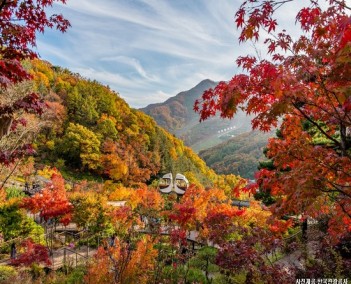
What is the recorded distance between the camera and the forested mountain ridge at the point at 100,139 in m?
34.8

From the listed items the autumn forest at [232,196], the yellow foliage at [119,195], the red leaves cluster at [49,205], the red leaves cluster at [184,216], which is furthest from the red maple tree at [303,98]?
the yellow foliage at [119,195]

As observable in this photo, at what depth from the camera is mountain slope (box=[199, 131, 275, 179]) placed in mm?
78688

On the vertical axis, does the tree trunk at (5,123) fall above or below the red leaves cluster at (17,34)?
below

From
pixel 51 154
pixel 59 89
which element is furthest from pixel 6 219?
pixel 59 89

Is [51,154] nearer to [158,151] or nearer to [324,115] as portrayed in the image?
[158,151]

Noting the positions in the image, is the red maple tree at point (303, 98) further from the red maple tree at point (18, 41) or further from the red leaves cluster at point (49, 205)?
the red leaves cluster at point (49, 205)

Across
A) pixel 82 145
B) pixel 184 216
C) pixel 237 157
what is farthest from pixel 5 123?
pixel 237 157

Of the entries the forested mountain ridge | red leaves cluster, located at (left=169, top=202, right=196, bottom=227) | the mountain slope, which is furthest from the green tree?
the mountain slope

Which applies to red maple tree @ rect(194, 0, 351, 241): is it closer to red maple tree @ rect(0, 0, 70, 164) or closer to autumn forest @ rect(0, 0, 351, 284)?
autumn forest @ rect(0, 0, 351, 284)

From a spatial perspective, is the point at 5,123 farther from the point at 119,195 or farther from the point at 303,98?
the point at 119,195

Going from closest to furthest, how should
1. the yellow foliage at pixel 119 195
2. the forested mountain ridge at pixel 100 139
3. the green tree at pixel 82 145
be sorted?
the yellow foliage at pixel 119 195 < the green tree at pixel 82 145 < the forested mountain ridge at pixel 100 139

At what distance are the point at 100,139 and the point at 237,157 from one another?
5904 cm

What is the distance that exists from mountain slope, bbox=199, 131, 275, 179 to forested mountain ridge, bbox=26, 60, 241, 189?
89.4ft

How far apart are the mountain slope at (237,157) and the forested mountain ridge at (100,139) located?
27.3 meters
